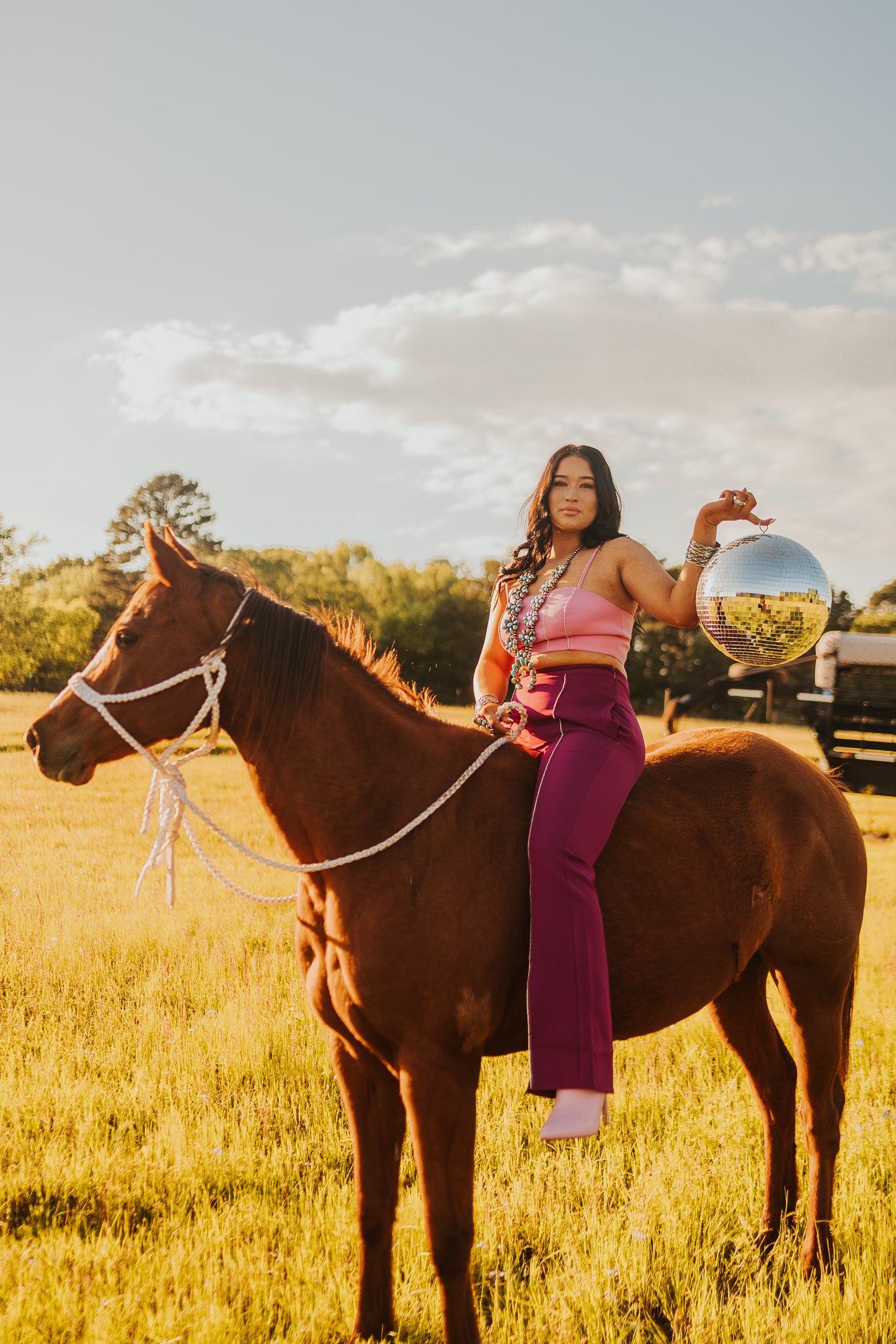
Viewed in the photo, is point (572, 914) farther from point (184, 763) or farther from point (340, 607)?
point (340, 607)

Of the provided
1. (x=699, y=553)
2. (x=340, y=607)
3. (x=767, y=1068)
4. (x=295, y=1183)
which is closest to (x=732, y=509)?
(x=699, y=553)

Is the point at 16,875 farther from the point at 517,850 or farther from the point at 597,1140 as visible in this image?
the point at 517,850

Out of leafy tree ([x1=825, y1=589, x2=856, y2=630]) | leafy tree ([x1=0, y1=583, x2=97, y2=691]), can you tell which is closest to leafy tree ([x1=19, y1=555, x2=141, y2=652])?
leafy tree ([x1=0, y1=583, x2=97, y2=691])

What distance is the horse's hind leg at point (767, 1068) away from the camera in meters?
3.72

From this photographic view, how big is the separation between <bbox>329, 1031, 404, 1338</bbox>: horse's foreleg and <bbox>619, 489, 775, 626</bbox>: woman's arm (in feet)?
6.19

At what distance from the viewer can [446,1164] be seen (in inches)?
98.2

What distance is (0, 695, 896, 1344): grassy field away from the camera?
9.50ft

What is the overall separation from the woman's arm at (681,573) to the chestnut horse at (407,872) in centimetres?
71

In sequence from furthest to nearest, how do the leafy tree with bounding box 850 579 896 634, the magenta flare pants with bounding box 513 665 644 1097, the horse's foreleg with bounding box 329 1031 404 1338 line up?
the leafy tree with bounding box 850 579 896 634
the horse's foreleg with bounding box 329 1031 404 1338
the magenta flare pants with bounding box 513 665 644 1097

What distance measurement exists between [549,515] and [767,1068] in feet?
9.06

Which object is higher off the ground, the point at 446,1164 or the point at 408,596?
the point at 408,596

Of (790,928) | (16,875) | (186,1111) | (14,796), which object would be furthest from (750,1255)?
(14,796)

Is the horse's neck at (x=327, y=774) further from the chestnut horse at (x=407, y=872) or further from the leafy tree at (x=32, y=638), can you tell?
the leafy tree at (x=32, y=638)

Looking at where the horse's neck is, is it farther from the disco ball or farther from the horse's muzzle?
the disco ball
